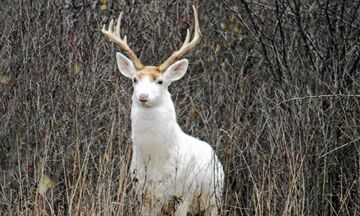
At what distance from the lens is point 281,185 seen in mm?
7301

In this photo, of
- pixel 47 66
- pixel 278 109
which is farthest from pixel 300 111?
pixel 47 66

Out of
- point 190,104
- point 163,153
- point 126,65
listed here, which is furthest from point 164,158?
point 190,104

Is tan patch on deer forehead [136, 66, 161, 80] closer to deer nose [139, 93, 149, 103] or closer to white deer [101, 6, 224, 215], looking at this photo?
white deer [101, 6, 224, 215]

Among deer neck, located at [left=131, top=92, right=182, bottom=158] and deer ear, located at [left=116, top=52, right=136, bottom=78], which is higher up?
deer ear, located at [left=116, top=52, right=136, bottom=78]

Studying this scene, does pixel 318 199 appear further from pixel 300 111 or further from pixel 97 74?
pixel 97 74

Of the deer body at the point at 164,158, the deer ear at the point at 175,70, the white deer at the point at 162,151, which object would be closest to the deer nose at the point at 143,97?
the white deer at the point at 162,151

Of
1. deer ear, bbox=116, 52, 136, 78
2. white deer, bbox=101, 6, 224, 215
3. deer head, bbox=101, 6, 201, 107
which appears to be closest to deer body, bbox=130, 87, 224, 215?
white deer, bbox=101, 6, 224, 215

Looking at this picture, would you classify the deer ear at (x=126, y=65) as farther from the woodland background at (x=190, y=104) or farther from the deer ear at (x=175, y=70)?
the woodland background at (x=190, y=104)

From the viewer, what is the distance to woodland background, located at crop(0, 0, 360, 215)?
7.30m

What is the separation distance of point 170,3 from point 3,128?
110 inches

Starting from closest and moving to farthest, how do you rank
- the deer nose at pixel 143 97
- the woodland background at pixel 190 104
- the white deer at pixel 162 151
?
the deer nose at pixel 143 97 < the white deer at pixel 162 151 < the woodland background at pixel 190 104

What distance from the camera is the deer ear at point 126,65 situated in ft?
24.6

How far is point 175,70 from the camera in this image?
294 inches

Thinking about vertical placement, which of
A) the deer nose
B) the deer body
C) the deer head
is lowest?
the deer body
